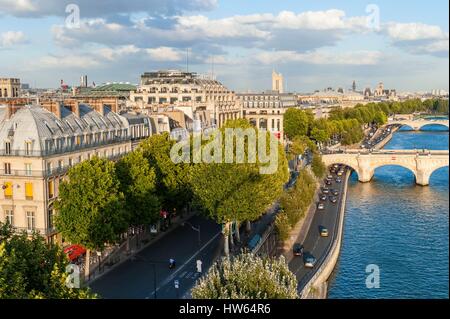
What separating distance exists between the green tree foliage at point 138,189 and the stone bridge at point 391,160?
136 ft

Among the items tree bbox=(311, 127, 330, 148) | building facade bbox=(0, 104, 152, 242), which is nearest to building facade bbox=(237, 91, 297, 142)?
tree bbox=(311, 127, 330, 148)

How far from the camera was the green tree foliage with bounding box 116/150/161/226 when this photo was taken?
124 ft

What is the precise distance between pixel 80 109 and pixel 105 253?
13287mm

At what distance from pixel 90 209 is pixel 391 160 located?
2030 inches

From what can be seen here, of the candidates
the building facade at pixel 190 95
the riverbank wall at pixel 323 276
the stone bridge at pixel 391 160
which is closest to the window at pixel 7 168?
the riverbank wall at pixel 323 276

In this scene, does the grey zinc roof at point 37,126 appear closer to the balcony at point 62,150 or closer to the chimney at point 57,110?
the balcony at point 62,150

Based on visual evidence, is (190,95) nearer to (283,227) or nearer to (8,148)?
(283,227)

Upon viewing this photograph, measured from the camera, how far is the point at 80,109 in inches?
1805

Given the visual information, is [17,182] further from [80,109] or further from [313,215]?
[313,215]

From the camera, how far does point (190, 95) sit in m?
84.8

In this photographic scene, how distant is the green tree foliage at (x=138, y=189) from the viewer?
124ft

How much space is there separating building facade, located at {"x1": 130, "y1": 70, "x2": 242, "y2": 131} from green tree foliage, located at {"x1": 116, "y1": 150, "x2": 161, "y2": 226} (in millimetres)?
34011

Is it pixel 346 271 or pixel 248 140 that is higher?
pixel 248 140
